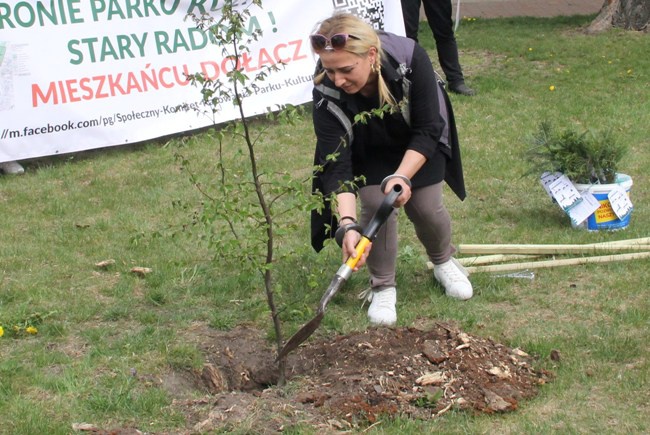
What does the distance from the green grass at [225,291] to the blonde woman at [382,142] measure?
200 millimetres

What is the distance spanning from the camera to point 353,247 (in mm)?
3998

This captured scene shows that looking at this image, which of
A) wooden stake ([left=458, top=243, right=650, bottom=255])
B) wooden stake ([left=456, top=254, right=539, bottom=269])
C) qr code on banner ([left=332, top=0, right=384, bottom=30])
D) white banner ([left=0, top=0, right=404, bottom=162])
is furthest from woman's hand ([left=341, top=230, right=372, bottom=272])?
qr code on banner ([left=332, top=0, right=384, bottom=30])

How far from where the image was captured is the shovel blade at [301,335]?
12.9 feet

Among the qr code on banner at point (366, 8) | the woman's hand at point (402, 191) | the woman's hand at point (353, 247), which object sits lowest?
the qr code on banner at point (366, 8)

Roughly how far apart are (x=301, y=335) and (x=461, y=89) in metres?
5.51

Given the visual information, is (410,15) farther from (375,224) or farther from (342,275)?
(342,275)

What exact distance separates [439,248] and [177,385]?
1.52 metres

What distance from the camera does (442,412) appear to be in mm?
3727

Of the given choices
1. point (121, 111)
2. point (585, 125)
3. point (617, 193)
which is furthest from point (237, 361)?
point (585, 125)

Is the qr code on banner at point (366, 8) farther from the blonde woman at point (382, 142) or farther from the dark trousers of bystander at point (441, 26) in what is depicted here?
the blonde woman at point (382, 142)

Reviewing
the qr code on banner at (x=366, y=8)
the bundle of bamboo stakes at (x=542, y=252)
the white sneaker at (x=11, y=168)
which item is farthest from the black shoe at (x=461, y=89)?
the white sneaker at (x=11, y=168)

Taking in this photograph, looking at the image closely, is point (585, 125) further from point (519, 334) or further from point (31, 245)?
point (31, 245)

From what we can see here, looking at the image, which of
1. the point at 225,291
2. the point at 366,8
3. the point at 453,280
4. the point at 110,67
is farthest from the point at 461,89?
the point at 225,291

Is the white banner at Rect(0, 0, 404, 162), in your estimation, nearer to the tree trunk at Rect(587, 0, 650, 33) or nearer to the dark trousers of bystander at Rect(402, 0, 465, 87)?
the dark trousers of bystander at Rect(402, 0, 465, 87)
